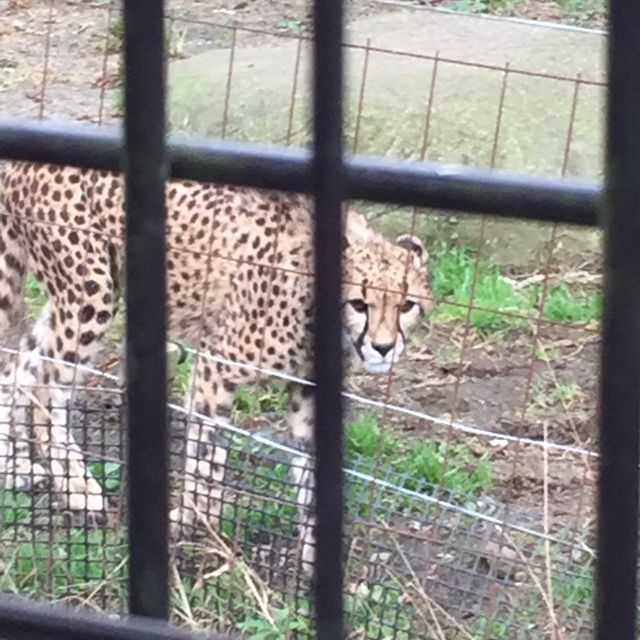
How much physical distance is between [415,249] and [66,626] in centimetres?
310

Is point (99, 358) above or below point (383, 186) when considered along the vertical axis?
below

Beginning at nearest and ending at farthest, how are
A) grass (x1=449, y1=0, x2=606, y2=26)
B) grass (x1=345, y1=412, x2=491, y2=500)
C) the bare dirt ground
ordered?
grass (x1=345, y1=412, x2=491, y2=500), the bare dirt ground, grass (x1=449, y1=0, x2=606, y2=26)

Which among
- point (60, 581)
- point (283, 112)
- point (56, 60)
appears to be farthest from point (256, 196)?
point (56, 60)

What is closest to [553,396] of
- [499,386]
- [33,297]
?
[499,386]

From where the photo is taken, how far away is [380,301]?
392 centimetres

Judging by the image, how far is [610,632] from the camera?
0.90m

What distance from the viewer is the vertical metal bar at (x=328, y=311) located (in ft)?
2.86

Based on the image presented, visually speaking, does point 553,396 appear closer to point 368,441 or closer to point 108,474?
point 368,441

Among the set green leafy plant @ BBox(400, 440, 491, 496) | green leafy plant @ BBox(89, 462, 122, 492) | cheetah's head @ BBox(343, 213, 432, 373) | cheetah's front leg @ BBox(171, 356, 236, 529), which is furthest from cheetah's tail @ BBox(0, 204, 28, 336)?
green leafy plant @ BBox(400, 440, 491, 496)

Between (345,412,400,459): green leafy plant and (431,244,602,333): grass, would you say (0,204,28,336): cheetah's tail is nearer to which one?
(345,412,400,459): green leafy plant

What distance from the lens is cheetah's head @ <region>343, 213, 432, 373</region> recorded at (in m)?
3.91

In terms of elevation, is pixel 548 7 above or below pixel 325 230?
above

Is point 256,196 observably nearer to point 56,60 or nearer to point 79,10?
point 56,60

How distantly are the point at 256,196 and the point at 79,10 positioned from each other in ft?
11.7
